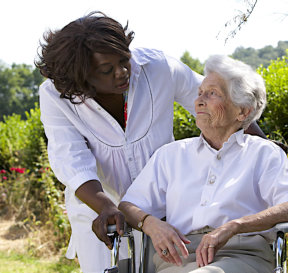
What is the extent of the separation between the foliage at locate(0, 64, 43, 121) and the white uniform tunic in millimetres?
20275

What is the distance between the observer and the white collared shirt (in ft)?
7.34

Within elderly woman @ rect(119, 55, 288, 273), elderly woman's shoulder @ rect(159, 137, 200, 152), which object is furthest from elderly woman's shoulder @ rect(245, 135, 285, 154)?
elderly woman's shoulder @ rect(159, 137, 200, 152)

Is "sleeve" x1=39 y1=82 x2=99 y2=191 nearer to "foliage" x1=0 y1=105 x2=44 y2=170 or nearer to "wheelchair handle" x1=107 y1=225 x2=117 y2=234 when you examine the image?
"wheelchair handle" x1=107 y1=225 x2=117 y2=234

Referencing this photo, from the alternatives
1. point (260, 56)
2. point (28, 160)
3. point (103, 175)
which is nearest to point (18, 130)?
point (28, 160)

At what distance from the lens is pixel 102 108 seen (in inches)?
104

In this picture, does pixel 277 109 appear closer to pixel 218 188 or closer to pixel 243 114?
pixel 243 114

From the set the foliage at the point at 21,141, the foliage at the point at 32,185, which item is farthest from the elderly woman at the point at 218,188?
the foliage at the point at 21,141

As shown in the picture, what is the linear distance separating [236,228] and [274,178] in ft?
1.12

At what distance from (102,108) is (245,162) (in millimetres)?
843

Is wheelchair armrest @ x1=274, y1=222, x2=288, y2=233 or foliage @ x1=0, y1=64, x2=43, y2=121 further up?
wheelchair armrest @ x1=274, y1=222, x2=288, y2=233

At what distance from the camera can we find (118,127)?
8.77 feet

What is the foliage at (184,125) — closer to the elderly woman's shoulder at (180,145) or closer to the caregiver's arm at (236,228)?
the elderly woman's shoulder at (180,145)

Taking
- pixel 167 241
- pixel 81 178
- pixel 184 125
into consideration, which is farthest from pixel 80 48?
pixel 184 125

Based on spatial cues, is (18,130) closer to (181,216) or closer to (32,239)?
(32,239)
